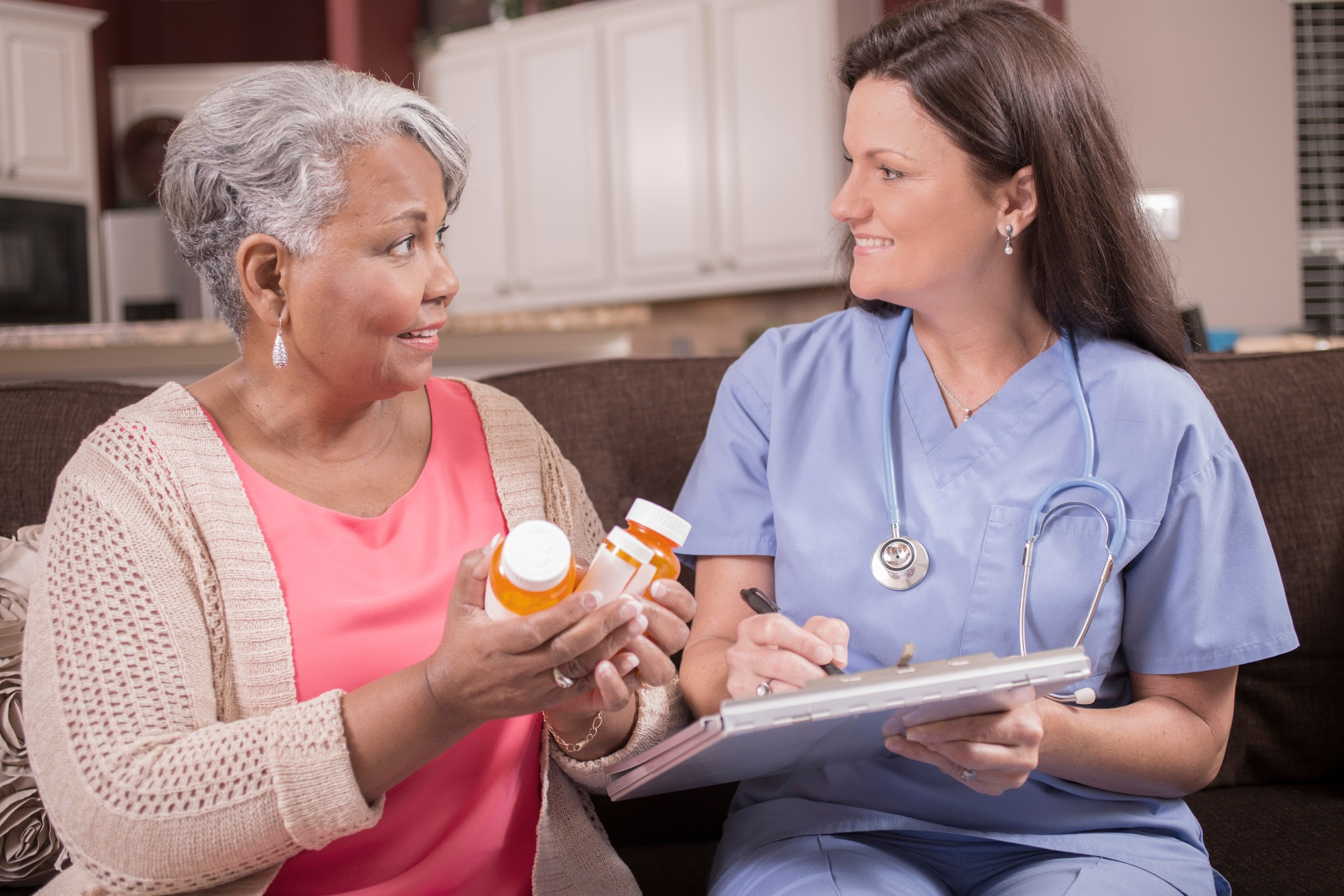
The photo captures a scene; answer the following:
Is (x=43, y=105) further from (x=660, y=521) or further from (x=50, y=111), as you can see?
(x=660, y=521)

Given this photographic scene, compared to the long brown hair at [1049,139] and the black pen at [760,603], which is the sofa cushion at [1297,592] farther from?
the black pen at [760,603]

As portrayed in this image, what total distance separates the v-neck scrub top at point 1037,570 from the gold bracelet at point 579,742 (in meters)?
0.19

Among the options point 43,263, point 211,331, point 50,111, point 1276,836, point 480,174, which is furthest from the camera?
point 50,111

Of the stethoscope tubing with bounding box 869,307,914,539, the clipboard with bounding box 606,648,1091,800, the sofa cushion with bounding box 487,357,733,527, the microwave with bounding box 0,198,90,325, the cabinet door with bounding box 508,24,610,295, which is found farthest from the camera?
the microwave with bounding box 0,198,90,325

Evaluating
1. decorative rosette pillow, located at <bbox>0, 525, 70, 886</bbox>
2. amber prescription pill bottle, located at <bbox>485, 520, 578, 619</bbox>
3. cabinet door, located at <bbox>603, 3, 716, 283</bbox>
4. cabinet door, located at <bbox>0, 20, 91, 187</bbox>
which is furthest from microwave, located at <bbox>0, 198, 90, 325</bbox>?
amber prescription pill bottle, located at <bbox>485, 520, 578, 619</bbox>

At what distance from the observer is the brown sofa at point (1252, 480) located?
4.61ft

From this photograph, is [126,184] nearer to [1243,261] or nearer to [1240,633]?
[1243,261]

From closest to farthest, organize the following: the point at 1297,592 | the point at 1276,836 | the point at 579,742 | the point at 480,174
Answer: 1. the point at 579,742
2. the point at 1276,836
3. the point at 1297,592
4. the point at 480,174

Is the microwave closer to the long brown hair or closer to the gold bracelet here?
the gold bracelet

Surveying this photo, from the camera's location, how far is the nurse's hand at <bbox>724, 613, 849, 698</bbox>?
3.03 feet

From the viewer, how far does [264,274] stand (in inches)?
40.8

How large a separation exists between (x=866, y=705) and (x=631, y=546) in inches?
7.9

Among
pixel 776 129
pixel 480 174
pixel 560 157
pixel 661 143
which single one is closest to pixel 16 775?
pixel 776 129

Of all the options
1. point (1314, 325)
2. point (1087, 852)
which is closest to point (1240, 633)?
point (1087, 852)
